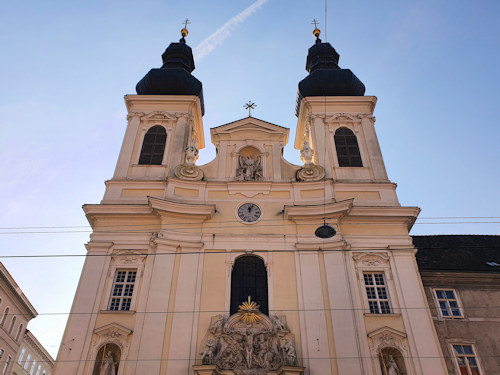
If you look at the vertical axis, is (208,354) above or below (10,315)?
below

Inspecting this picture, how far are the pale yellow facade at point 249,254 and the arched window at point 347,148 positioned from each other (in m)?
0.30

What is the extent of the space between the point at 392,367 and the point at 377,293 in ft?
8.44

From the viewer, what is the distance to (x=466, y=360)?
1533cm

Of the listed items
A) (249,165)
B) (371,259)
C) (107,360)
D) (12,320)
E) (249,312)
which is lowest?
(107,360)

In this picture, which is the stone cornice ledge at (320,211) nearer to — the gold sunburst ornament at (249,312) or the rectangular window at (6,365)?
the gold sunburst ornament at (249,312)

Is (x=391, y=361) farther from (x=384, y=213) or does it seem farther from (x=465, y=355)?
(x=384, y=213)

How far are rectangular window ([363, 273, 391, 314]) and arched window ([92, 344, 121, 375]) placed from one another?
8.12 m

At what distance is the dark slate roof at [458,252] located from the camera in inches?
717

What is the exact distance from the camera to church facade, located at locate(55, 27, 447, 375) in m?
14.7

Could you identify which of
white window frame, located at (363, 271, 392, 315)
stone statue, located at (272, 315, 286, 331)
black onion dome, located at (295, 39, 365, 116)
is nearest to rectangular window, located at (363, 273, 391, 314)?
white window frame, located at (363, 271, 392, 315)

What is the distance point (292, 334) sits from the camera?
49.5 ft

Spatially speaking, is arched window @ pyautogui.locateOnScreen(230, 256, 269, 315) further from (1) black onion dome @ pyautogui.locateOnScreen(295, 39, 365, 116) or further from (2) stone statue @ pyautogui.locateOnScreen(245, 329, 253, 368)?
(1) black onion dome @ pyautogui.locateOnScreen(295, 39, 365, 116)

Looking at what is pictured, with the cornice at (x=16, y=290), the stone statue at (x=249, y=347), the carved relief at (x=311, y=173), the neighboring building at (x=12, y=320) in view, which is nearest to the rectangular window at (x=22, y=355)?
the neighboring building at (x=12, y=320)

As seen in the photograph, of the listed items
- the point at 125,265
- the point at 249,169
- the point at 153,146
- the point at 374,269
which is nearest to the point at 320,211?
the point at 374,269
